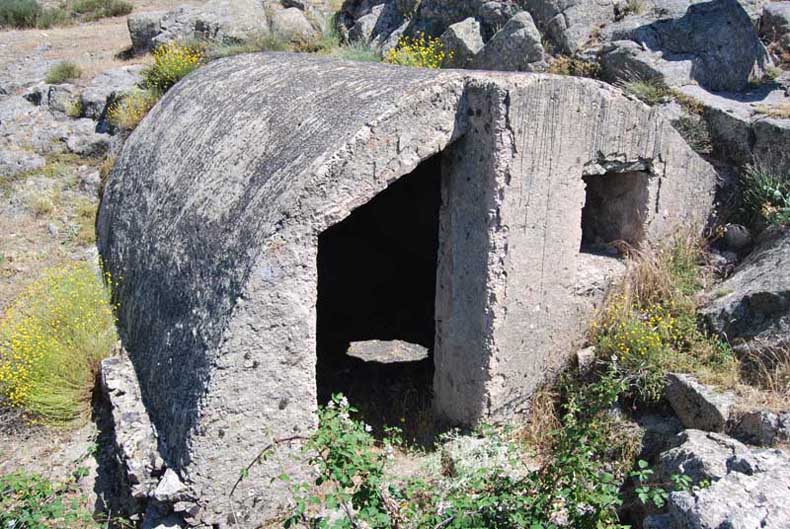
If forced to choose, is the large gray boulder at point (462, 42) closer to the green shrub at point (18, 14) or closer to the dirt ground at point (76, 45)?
the dirt ground at point (76, 45)

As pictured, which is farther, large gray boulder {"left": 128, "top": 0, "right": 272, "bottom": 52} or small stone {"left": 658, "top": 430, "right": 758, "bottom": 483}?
large gray boulder {"left": 128, "top": 0, "right": 272, "bottom": 52}

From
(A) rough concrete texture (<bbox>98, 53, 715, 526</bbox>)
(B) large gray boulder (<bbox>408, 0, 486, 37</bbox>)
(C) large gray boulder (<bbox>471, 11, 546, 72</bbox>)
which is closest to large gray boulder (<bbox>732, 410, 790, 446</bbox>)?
(A) rough concrete texture (<bbox>98, 53, 715, 526</bbox>)

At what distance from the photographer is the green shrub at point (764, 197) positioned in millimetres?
6090

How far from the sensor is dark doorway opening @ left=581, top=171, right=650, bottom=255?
599cm

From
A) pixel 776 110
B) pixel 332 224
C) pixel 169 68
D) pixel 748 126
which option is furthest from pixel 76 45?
pixel 776 110

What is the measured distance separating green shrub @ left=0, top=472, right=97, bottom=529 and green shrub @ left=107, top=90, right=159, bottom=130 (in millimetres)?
6291

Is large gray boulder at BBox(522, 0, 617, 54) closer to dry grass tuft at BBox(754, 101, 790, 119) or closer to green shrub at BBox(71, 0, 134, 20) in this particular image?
dry grass tuft at BBox(754, 101, 790, 119)

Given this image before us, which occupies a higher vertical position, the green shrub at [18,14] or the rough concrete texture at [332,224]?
the green shrub at [18,14]

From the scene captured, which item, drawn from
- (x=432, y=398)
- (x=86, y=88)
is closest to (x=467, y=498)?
(x=432, y=398)

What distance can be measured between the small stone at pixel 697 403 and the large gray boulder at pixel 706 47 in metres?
3.49

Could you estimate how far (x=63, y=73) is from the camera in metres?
12.4

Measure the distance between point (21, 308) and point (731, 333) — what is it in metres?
6.04

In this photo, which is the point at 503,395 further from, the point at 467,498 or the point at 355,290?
the point at 355,290

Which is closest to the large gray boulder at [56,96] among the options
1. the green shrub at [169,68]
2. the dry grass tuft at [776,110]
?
the green shrub at [169,68]
